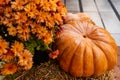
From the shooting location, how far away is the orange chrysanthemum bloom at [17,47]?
5.54ft

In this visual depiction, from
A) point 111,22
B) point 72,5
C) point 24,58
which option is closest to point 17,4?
point 24,58

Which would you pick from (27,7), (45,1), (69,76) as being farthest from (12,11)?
(69,76)

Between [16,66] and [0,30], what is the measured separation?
0.26m

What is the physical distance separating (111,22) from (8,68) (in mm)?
2188

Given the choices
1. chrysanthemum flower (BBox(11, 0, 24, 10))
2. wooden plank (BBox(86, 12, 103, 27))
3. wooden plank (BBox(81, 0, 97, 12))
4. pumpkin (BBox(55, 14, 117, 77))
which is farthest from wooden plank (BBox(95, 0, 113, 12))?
chrysanthemum flower (BBox(11, 0, 24, 10))

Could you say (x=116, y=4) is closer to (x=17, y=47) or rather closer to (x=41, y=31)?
(x=41, y=31)

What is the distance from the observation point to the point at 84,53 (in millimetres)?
1938

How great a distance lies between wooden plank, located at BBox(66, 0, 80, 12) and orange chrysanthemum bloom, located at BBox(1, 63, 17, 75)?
2353 millimetres

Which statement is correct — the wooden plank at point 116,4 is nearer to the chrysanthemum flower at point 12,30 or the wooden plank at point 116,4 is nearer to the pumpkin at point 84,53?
the pumpkin at point 84,53

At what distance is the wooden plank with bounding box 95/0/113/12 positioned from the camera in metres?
4.13

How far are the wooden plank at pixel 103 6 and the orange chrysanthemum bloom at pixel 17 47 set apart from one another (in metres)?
2.54

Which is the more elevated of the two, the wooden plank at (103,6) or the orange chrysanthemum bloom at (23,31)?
the orange chrysanthemum bloom at (23,31)

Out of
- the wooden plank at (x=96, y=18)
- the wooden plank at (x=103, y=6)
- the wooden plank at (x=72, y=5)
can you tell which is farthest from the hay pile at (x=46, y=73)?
the wooden plank at (x=103, y=6)

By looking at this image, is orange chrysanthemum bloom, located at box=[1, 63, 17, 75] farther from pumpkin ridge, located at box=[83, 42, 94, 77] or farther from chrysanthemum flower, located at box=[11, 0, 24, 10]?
pumpkin ridge, located at box=[83, 42, 94, 77]
